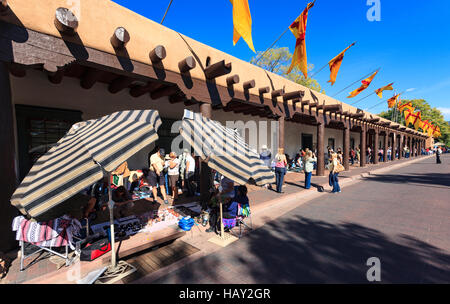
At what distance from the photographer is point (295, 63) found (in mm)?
7816

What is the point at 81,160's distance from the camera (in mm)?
2402

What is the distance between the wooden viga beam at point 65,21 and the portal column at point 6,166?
1.14 metres

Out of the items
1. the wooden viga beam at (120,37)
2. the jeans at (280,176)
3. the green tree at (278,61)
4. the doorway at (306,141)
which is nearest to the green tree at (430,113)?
the green tree at (278,61)

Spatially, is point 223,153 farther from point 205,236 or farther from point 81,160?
point 81,160

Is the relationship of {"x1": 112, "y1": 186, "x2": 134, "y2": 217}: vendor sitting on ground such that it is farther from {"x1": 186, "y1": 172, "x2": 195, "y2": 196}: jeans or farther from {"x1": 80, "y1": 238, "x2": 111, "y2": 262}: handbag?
{"x1": 186, "y1": 172, "x2": 195, "y2": 196}: jeans

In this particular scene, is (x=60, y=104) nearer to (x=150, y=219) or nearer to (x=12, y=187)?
(x=12, y=187)

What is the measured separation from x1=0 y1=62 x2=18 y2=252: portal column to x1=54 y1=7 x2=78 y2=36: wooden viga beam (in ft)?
3.73

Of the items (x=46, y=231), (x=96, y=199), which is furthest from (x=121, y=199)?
(x=46, y=231)

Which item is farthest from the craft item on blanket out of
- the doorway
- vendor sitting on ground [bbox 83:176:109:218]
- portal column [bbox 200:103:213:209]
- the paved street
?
the doorway

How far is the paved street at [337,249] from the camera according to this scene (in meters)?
2.77

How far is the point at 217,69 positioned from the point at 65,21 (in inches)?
129

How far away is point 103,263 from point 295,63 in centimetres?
850
